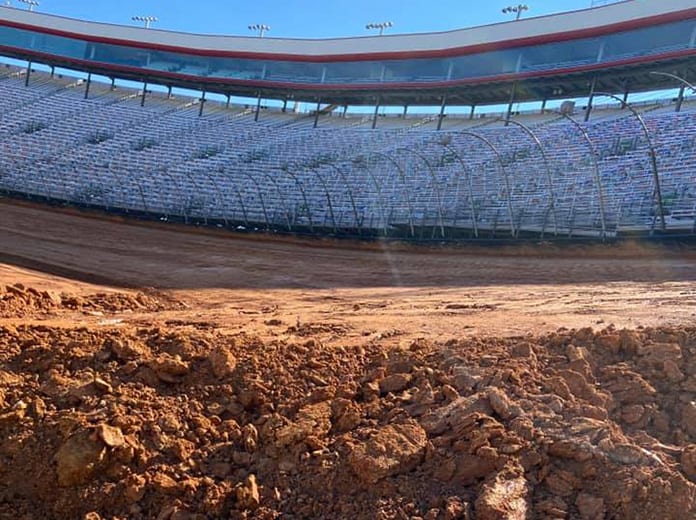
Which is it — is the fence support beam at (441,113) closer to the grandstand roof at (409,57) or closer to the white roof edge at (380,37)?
the grandstand roof at (409,57)

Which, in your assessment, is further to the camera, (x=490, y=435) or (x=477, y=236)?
(x=477, y=236)

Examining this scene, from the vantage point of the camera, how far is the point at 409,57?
3594cm

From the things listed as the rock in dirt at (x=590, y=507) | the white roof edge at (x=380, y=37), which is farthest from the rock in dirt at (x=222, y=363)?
the white roof edge at (x=380, y=37)

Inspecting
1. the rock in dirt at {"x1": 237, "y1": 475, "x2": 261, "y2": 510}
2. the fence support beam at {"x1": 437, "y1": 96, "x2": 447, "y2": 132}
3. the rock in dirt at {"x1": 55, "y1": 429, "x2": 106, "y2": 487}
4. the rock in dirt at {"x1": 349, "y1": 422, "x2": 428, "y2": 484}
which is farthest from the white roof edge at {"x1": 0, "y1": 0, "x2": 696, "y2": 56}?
the rock in dirt at {"x1": 55, "y1": 429, "x2": 106, "y2": 487}

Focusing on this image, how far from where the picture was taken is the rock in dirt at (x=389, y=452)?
418 cm

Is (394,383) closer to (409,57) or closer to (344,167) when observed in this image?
(344,167)

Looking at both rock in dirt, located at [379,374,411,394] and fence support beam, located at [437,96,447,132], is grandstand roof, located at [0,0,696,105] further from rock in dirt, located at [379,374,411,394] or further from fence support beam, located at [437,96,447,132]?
rock in dirt, located at [379,374,411,394]

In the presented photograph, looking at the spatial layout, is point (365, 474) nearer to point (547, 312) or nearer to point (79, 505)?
point (79, 505)

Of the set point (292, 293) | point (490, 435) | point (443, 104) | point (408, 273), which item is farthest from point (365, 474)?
point (443, 104)

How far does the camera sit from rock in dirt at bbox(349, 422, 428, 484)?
4.18 meters

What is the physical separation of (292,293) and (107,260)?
6.64 metres

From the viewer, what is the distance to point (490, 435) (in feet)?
14.3

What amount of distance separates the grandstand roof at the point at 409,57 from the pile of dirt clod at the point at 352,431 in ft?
87.0

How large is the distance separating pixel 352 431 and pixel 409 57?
34.0 m
